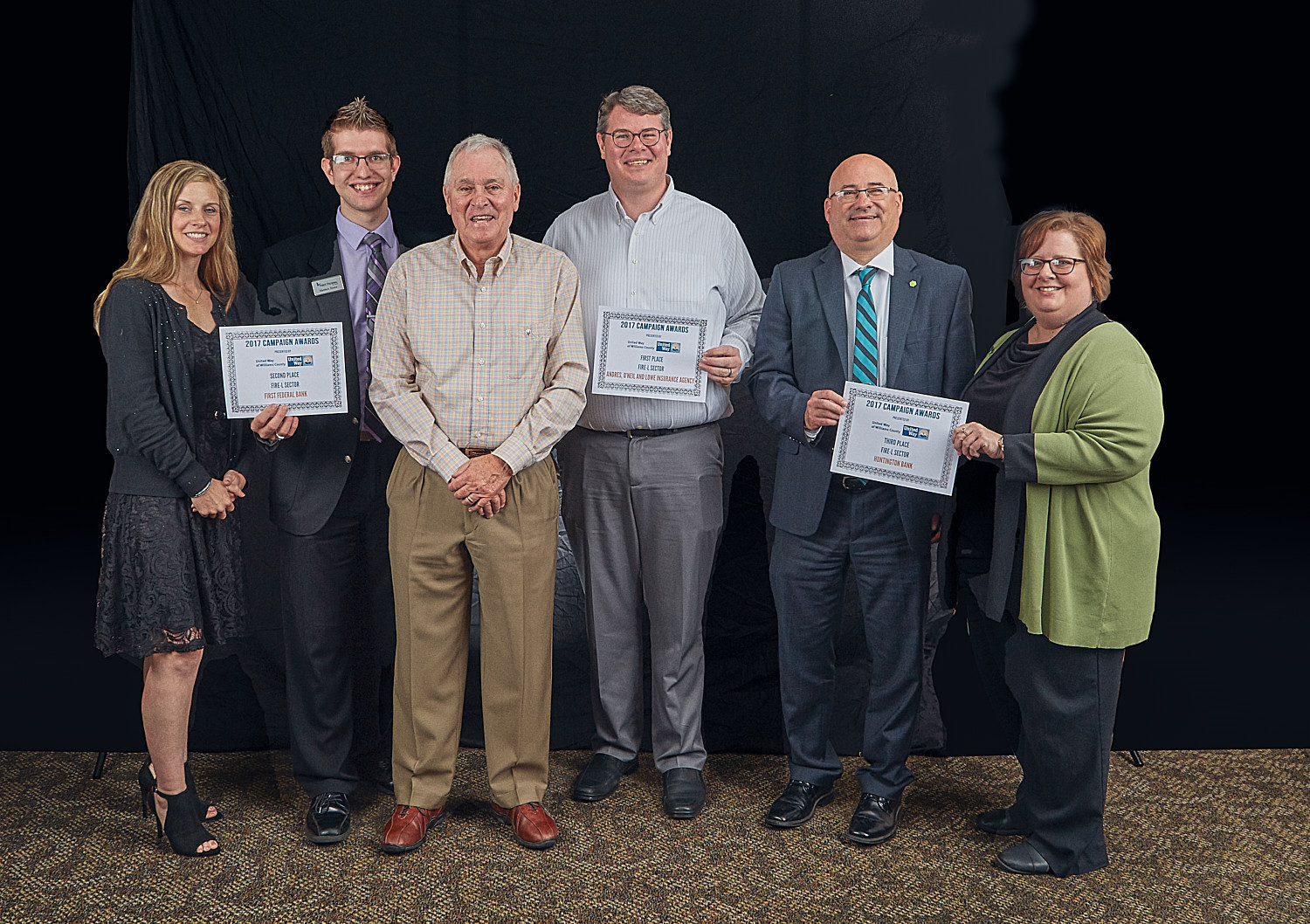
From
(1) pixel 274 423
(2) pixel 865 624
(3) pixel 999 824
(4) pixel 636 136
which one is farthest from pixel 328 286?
(3) pixel 999 824

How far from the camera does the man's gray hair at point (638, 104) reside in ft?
9.53

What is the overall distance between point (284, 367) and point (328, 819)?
126 cm

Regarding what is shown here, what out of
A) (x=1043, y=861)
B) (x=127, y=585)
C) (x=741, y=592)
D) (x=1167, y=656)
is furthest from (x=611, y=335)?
(x=1167, y=656)

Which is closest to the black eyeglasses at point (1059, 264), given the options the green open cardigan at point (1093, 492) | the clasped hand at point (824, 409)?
the green open cardigan at point (1093, 492)

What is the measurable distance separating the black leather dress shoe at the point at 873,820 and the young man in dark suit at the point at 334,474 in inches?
56.5

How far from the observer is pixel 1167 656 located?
167 inches

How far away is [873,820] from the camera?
2859 millimetres

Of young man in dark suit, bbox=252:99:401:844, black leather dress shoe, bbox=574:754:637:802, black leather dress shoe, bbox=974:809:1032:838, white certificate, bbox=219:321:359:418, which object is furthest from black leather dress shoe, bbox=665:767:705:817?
white certificate, bbox=219:321:359:418

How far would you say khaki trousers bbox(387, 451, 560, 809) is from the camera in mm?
2699

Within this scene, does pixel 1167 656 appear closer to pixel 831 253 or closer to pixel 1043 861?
pixel 1043 861

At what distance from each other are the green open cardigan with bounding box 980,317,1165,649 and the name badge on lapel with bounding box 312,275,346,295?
6.02 feet

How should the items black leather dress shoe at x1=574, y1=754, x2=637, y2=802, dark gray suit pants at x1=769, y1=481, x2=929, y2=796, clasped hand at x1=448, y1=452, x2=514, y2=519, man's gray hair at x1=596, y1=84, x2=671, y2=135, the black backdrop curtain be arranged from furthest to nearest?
1. the black backdrop curtain
2. black leather dress shoe at x1=574, y1=754, x2=637, y2=802
3. man's gray hair at x1=596, y1=84, x2=671, y2=135
4. dark gray suit pants at x1=769, y1=481, x2=929, y2=796
5. clasped hand at x1=448, y1=452, x2=514, y2=519

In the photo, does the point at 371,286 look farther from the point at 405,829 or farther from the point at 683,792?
the point at 683,792

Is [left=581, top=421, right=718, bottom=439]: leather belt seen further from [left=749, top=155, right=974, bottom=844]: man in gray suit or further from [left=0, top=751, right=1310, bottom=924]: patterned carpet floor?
[left=0, top=751, right=1310, bottom=924]: patterned carpet floor
